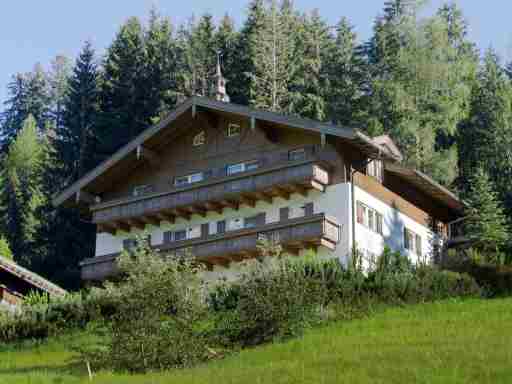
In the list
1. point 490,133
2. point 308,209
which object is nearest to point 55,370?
point 308,209

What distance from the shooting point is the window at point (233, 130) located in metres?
53.0

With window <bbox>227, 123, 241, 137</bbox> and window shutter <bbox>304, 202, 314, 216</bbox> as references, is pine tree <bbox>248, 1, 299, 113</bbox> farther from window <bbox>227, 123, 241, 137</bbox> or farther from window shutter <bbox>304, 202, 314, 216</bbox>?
window shutter <bbox>304, 202, 314, 216</bbox>

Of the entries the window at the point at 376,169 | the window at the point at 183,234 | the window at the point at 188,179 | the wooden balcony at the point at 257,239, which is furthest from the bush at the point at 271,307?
the window at the point at 188,179

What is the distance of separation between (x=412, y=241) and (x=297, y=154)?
8442 mm

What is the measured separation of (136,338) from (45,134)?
6848 centimetres

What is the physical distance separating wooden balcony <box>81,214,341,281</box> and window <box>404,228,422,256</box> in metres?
7.34

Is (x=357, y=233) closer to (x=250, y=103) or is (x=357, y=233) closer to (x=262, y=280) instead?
(x=262, y=280)

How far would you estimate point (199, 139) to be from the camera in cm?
5434

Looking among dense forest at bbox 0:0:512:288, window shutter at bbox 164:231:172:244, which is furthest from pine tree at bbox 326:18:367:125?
window shutter at bbox 164:231:172:244

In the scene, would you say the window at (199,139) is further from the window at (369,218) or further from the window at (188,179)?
the window at (369,218)

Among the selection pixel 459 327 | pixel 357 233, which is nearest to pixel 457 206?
pixel 357 233

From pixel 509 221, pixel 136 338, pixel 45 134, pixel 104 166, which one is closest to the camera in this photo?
pixel 136 338

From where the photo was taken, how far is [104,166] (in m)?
54.2

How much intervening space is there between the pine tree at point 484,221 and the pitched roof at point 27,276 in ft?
66.9
